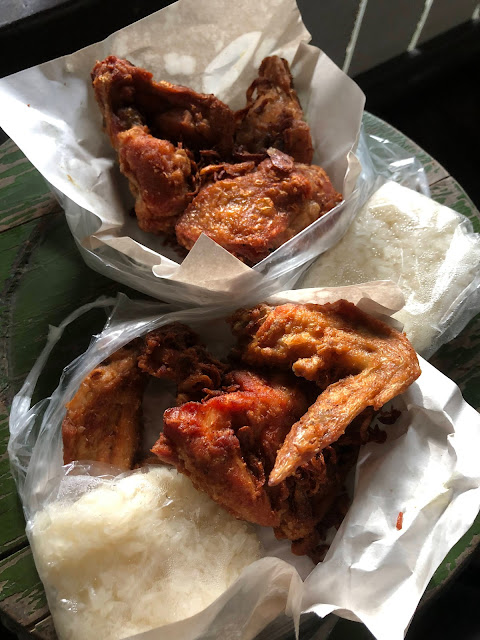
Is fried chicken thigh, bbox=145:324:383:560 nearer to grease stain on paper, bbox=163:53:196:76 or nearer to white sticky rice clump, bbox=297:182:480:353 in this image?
white sticky rice clump, bbox=297:182:480:353

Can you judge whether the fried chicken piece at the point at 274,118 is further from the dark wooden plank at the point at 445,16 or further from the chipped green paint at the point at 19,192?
the dark wooden plank at the point at 445,16

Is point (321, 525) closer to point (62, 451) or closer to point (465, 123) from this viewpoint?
point (62, 451)

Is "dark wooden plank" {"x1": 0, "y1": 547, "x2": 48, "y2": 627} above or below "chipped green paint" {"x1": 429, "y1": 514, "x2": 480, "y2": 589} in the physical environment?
below

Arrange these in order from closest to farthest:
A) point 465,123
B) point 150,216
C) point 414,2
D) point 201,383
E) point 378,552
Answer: point 378,552
point 201,383
point 150,216
point 414,2
point 465,123

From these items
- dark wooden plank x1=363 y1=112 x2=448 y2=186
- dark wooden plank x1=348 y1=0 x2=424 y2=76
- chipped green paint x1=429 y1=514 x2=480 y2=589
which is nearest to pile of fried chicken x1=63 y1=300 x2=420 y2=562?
chipped green paint x1=429 y1=514 x2=480 y2=589

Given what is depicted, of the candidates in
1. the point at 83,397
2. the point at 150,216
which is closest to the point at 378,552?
the point at 83,397

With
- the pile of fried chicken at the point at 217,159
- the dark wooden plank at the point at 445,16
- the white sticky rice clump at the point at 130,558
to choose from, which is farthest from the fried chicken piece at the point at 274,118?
the dark wooden plank at the point at 445,16
